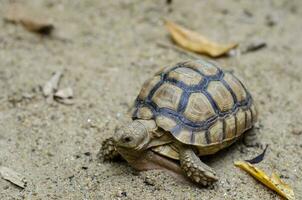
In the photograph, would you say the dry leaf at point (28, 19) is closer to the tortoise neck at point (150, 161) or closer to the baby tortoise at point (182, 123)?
the baby tortoise at point (182, 123)

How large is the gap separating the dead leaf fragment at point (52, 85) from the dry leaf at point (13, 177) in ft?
3.54

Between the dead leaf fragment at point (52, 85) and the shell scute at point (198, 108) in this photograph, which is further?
the dead leaf fragment at point (52, 85)

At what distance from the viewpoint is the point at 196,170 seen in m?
3.22

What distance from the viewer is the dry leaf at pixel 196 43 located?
16.4ft

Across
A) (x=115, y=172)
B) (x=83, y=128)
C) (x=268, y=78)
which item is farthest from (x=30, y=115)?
(x=268, y=78)

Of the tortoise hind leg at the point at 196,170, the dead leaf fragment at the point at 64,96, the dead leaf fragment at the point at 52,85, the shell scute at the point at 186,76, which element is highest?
the shell scute at the point at 186,76

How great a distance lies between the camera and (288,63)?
5.04m

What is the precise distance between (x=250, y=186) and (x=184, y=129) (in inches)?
24.3

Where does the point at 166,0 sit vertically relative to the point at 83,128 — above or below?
above

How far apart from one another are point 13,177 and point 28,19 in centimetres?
245

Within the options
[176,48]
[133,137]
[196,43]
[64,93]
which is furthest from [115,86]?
[133,137]

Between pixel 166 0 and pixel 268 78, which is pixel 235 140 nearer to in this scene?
pixel 268 78

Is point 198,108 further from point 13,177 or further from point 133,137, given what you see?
point 13,177

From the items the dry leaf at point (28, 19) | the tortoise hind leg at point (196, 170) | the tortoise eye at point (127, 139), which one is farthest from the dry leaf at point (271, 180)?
the dry leaf at point (28, 19)
